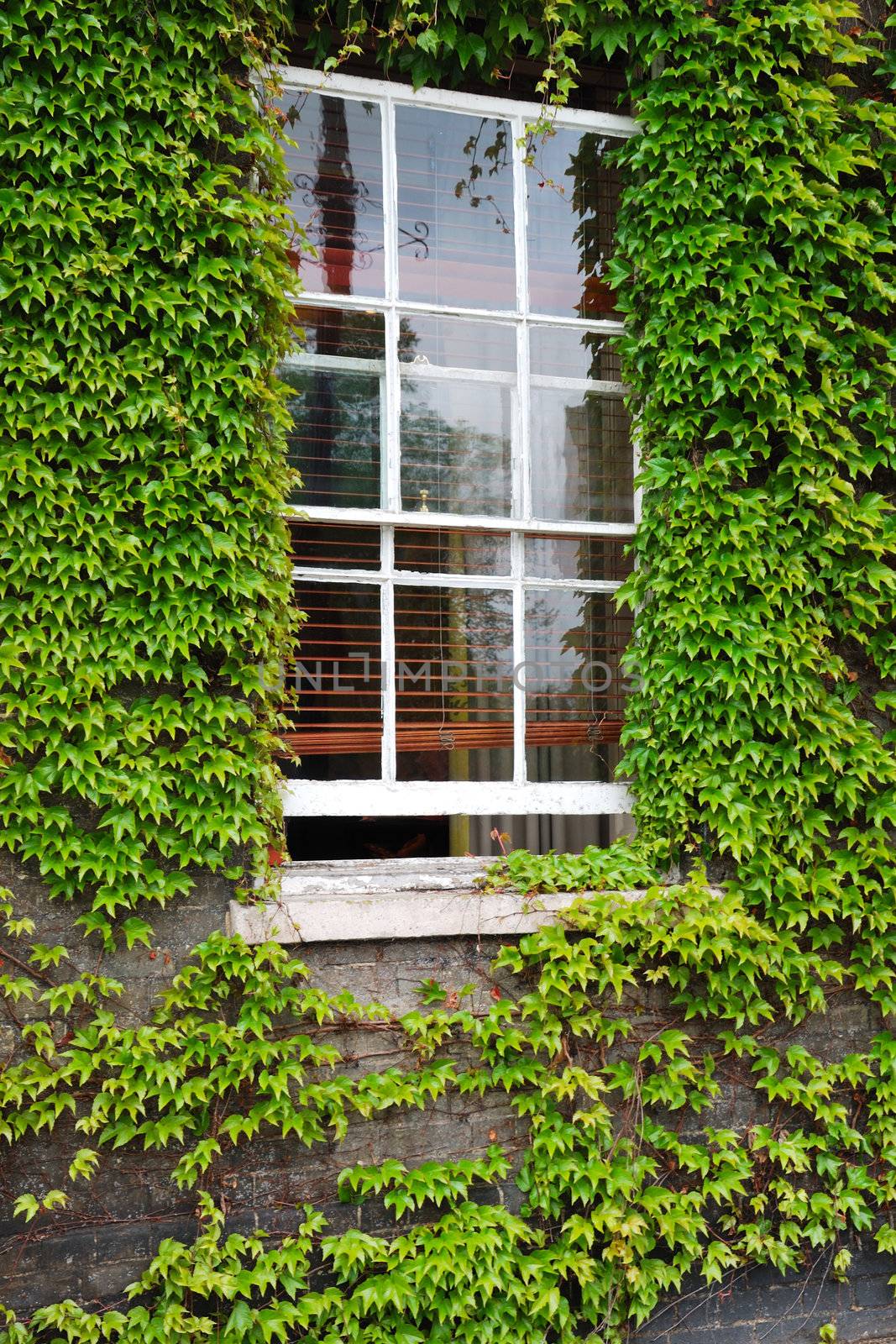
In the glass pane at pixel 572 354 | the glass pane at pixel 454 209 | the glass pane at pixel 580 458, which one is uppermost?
the glass pane at pixel 454 209

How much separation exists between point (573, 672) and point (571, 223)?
1816 mm

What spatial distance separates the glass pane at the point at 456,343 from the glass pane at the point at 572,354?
99mm

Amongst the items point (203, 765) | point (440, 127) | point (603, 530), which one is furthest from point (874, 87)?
point (203, 765)

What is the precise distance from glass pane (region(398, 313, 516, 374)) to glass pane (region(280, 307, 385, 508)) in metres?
0.12

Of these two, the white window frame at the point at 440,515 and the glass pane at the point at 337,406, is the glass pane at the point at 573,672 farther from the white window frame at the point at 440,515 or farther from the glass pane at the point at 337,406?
the glass pane at the point at 337,406

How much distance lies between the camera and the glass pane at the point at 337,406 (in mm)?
3545

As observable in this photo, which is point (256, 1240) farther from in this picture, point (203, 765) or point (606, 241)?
point (606, 241)

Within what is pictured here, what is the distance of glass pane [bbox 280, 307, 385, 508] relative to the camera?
3545 millimetres

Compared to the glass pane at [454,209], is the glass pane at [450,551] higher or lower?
lower

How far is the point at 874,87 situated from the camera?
3.80 meters

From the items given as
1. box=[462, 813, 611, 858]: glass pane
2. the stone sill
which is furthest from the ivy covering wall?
box=[462, 813, 611, 858]: glass pane

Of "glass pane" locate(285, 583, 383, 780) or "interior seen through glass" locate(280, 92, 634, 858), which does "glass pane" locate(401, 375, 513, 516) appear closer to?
"interior seen through glass" locate(280, 92, 634, 858)

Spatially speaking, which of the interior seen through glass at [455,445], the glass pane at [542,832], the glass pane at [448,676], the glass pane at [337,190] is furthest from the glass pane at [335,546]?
the glass pane at [542,832]

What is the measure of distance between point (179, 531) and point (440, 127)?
1.95m
